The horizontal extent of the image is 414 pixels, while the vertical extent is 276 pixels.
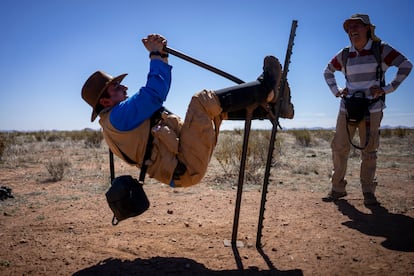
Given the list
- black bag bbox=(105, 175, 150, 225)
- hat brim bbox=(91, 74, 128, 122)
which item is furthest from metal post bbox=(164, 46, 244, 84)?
black bag bbox=(105, 175, 150, 225)

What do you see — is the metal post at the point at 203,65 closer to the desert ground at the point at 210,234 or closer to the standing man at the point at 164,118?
the standing man at the point at 164,118

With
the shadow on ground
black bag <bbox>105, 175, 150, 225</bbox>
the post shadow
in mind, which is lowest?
the shadow on ground

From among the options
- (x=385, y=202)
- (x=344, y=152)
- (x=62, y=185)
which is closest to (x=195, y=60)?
(x=344, y=152)

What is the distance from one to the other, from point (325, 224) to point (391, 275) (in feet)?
4.01

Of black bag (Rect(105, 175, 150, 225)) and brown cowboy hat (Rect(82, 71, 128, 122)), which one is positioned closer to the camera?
black bag (Rect(105, 175, 150, 225))

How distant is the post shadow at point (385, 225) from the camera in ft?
9.87

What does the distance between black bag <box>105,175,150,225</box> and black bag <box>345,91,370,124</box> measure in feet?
9.92

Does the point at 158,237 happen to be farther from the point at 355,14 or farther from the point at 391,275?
the point at 355,14

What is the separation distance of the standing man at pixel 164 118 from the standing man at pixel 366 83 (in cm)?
195

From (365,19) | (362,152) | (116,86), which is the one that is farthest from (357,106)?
(116,86)

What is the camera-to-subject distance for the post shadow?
301 centimetres

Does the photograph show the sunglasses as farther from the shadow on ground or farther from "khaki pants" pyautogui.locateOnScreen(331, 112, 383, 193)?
"khaki pants" pyautogui.locateOnScreen(331, 112, 383, 193)

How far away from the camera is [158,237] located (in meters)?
3.47

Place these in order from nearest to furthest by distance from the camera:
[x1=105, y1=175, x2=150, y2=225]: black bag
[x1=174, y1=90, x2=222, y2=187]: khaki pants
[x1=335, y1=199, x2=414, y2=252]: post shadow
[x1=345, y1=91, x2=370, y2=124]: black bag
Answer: [x1=105, y1=175, x2=150, y2=225]: black bag < [x1=174, y1=90, x2=222, y2=187]: khaki pants < [x1=335, y1=199, x2=414, y2=252]: post shadow < [x1=345, y1=91, x2=370, y2=124]: black bag
